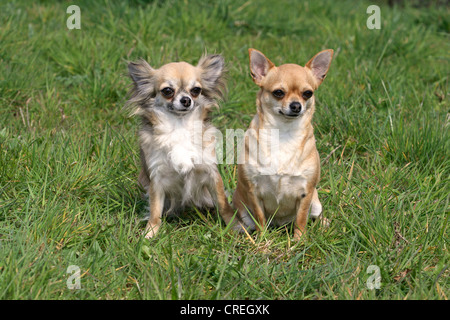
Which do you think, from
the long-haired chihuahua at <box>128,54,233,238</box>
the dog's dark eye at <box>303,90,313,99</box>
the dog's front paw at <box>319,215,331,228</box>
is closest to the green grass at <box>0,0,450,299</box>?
the dog's front paw at <box>319,215,331,228</box>

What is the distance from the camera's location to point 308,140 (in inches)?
122

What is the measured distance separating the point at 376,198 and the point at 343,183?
1.09 feet

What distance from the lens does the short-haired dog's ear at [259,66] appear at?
3.07m

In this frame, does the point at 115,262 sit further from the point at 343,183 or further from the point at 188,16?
the point at 188,16

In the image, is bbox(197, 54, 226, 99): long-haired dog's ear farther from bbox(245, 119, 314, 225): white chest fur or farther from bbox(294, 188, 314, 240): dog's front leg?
bbox(294, 188, 314, 240): dog's front leg

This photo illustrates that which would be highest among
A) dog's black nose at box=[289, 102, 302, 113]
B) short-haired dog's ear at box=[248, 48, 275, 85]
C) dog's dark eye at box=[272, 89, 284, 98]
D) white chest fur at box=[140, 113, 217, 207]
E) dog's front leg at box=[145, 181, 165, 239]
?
short-haired dog's ear at box=[248, 48, 275, 85]

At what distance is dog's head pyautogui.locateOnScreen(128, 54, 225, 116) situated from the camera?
125 inches

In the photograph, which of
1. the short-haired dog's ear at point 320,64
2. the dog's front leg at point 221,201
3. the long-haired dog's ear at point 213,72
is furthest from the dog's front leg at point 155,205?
the short-haired dog's ear at point 320,64

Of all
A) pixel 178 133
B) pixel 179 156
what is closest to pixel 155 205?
pixel 179 156

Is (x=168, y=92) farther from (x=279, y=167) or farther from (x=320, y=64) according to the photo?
(x=320, y=64)

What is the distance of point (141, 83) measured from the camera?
335 centimetres

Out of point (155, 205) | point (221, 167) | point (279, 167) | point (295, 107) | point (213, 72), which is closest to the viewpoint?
point (295, 107)

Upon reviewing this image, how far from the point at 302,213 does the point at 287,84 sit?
2.63 feet
